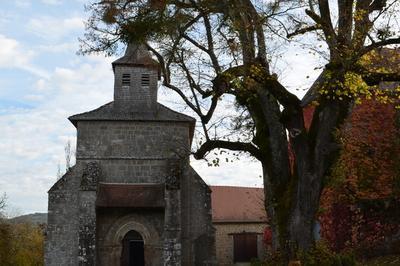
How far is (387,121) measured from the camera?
820 inches

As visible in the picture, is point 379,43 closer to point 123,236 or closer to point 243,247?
point 123,236

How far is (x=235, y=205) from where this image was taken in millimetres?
38594

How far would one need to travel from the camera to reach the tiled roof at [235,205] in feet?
122

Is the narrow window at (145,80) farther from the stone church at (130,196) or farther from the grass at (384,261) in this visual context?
the grass at (384,261)

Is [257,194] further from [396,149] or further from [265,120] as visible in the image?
[265,120]

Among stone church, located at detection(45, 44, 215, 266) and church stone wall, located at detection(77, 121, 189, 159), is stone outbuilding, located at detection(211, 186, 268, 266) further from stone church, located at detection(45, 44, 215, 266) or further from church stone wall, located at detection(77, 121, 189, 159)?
church stone wall, located at detection(77, 121, 189, 159)

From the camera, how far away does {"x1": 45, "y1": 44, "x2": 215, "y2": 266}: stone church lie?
70.4 feet

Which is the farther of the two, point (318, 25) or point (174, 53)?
point (174, 53)

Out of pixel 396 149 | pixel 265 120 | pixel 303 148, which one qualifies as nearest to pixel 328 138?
pixel 303 148

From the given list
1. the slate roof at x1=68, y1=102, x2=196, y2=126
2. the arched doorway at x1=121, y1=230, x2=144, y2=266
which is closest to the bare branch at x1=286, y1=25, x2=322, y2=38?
the slate roof at x1=68, y1=102, x2=196, y2=126

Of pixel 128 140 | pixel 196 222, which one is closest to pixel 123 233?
pixel 196 222

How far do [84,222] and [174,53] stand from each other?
9.81 meters

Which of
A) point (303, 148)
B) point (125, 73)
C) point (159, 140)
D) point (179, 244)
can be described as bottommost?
point (179, 244)

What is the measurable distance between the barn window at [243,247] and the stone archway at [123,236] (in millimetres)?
15543
